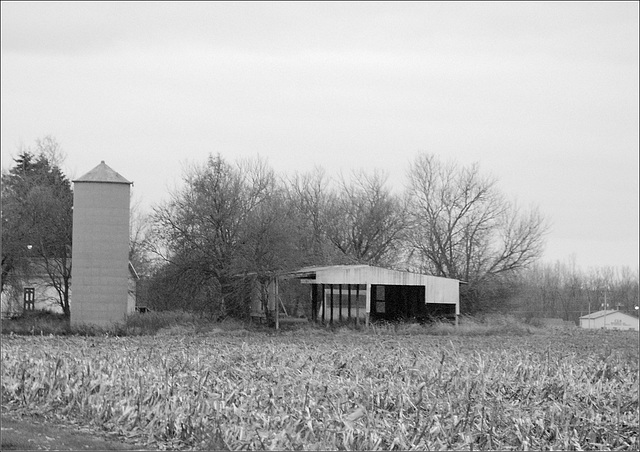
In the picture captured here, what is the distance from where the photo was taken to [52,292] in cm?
5253

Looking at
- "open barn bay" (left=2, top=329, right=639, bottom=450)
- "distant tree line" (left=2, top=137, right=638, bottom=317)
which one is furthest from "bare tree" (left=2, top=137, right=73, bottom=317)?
"open barn bay" (left=2, top=329, right=639, bottom=450)

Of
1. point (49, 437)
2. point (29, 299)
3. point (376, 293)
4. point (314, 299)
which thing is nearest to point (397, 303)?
point (376, 293)

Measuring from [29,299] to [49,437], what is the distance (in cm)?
3936

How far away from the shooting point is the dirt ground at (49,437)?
11867 mm

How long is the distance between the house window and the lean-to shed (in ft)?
52.4

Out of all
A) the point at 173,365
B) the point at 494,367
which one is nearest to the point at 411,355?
the point at 494,367

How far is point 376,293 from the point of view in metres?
49.0

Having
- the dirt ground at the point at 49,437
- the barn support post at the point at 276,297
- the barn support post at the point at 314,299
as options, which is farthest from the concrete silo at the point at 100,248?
the dirt ground at the point at 49,437

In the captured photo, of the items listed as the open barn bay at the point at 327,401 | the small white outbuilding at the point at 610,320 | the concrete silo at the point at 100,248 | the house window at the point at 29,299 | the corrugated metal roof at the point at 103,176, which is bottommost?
the small white outbuilding at the point at 610,320

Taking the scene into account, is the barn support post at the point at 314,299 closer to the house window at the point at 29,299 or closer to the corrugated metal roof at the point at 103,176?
the corrugated metal roof at the point at 103,176

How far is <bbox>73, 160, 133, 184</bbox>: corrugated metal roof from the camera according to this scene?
39.8 m

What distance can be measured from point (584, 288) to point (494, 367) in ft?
225

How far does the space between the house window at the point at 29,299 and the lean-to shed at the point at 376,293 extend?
1596 cm

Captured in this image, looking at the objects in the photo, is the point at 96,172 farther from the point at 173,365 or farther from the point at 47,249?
the point at 173,365
